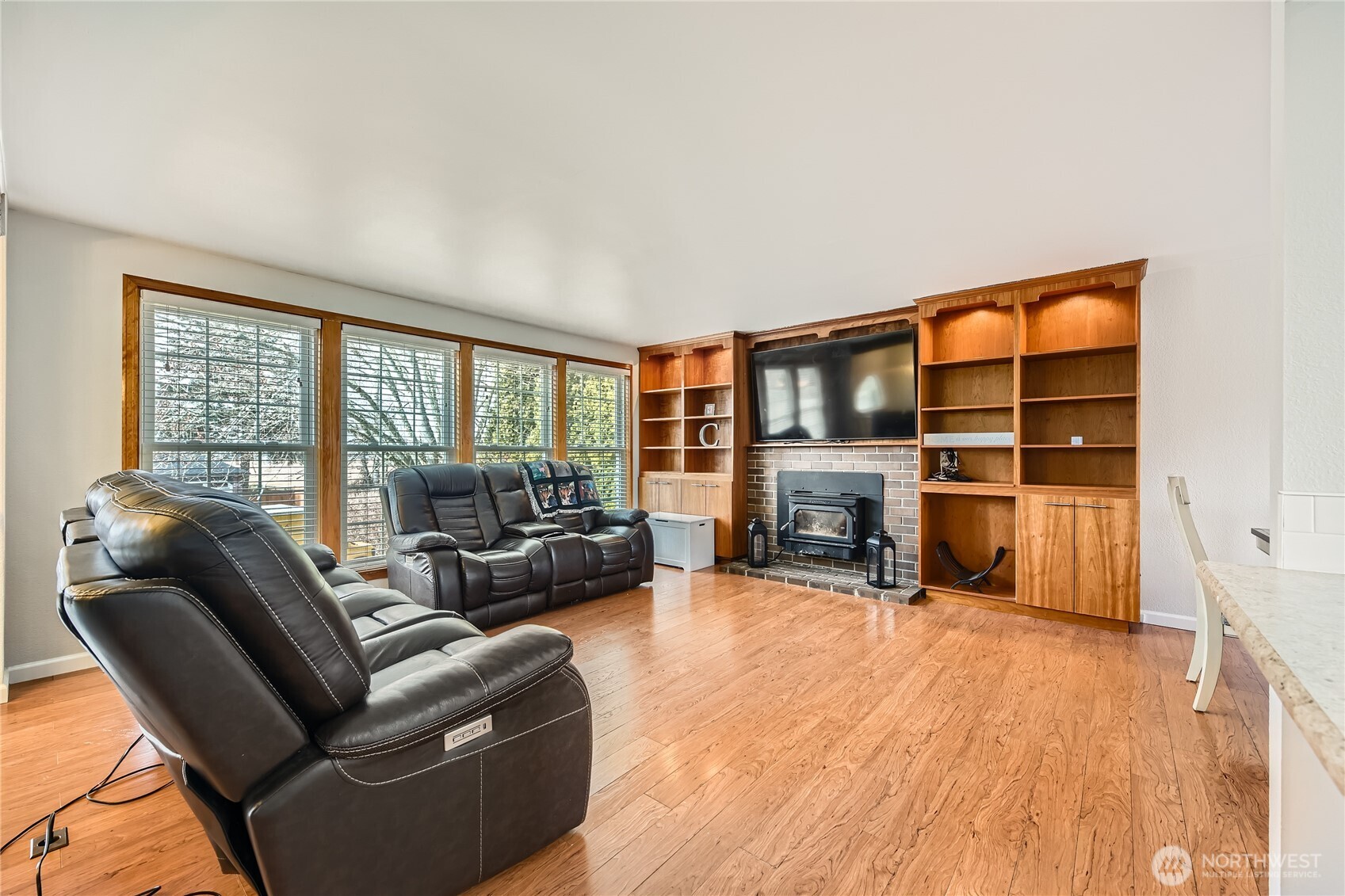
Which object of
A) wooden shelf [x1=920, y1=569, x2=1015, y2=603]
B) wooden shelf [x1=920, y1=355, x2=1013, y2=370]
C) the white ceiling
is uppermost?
the white ceiling

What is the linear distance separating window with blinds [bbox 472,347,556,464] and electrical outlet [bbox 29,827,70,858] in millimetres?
3449

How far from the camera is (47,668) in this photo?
9.64 ft

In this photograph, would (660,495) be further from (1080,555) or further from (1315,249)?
(1315,249)

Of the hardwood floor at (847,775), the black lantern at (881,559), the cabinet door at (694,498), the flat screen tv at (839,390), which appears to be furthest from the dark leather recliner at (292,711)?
the cabinet door at (694,498)

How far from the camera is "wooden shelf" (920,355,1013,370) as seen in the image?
426 centimetres

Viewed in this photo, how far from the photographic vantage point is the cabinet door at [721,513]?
574 cm

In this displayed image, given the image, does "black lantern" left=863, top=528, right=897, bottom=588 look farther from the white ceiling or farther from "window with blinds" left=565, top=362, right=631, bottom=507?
"window with blinds" left=565, top=362, right=631, bottom=507

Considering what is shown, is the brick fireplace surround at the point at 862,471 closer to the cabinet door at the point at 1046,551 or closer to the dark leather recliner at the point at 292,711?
the cabinet door at the point at 1046,551

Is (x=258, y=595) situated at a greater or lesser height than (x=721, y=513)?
greater

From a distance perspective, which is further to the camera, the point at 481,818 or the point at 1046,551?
the point at 1046,551

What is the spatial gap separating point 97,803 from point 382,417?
113 inches

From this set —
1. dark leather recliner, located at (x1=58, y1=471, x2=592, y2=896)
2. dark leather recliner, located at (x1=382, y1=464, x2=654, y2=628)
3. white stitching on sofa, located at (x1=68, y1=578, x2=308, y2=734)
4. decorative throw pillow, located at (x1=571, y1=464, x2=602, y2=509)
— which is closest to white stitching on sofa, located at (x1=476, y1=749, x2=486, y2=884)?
dark leather recliner, located at (x1=58, y1=471, x2=592, y2=896)

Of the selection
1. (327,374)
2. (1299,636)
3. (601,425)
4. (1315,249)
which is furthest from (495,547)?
(1315,249)

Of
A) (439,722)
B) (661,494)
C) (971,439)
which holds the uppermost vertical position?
(971,439)
